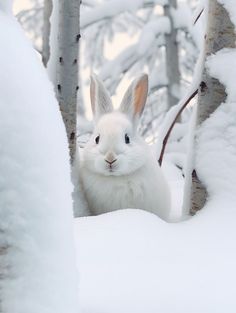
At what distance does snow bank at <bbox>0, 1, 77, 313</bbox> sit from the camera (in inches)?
41.7

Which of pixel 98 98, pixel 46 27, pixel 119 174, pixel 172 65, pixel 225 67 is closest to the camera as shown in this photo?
pixel 225 67

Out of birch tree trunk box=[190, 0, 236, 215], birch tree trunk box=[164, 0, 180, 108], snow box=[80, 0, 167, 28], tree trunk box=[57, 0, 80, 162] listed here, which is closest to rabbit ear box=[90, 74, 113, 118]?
tree trunk box=[57, 0, 80, 162]

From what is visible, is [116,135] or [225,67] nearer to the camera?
[225,67]

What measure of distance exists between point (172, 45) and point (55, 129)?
19.5 feet

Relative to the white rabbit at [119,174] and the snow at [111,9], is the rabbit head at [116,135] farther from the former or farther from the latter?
the snow at [111,9]

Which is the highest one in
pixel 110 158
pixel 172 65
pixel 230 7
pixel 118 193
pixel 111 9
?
pixel 230 7

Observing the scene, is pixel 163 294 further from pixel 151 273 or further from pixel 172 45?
pixel 172 45

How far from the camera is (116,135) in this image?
9.50ft

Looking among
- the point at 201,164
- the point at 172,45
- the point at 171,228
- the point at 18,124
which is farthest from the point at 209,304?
the point at 172,45

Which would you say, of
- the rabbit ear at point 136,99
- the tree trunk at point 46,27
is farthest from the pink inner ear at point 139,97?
the tree trunk at point 46,27

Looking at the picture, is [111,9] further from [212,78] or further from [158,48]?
[212,78]

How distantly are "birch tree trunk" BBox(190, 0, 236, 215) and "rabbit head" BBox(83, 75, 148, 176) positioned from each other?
382 mm

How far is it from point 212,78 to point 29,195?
5.60ft

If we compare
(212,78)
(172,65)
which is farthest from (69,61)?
(172,65)
